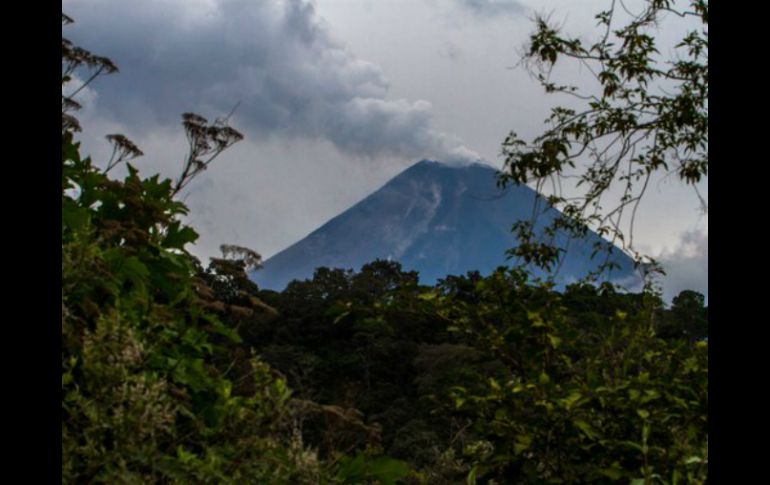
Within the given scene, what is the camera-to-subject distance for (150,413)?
2.32 metres

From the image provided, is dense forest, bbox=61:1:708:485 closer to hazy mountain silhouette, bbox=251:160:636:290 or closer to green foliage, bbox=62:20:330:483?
green foliage, bbox=62:20:330:483

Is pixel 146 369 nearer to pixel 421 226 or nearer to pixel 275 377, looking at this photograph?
pixel 275 377

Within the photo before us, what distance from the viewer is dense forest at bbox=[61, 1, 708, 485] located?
8.12ft

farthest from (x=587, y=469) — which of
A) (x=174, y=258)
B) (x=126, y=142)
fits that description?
(x=126, y=142)

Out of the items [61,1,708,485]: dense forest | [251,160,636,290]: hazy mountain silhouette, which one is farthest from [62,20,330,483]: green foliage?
[251,160,636,290]: hazy mountain silhouette

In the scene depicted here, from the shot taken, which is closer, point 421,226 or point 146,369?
point 146,369

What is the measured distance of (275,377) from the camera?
3.39 meters

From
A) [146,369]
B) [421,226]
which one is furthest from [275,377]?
[421,226]

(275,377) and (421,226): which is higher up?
(421,226)

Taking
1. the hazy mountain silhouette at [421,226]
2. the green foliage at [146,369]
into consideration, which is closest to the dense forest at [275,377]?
the green foliage at [146,369]
